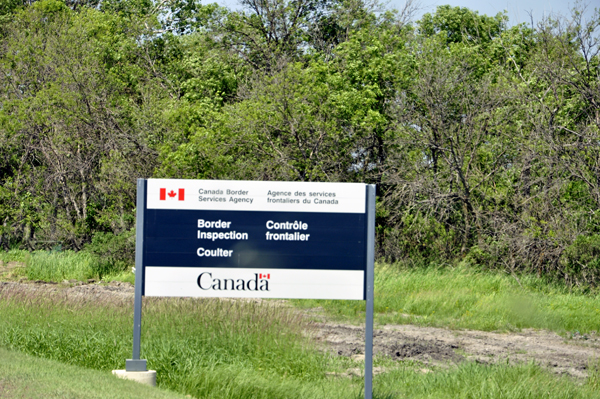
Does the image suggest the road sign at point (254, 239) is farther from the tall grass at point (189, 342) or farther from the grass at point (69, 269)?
the grass at point (69, 269)

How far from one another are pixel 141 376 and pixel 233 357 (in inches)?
73.2

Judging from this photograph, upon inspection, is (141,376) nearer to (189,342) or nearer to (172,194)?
(172,194)

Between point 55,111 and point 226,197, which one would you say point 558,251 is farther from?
point 55,111

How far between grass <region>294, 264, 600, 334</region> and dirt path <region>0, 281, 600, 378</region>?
22.1 inches

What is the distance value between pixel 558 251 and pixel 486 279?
1.90 m

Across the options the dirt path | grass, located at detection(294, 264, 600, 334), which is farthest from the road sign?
Answer: grass, located at detection(294, 264, 600, 334)

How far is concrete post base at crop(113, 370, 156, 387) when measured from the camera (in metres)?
6.84

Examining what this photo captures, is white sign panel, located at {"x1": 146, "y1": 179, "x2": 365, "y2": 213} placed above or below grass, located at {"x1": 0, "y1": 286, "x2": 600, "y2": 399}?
above

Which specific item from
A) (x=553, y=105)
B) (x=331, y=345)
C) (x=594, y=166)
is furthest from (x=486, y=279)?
(x=331, y=345)

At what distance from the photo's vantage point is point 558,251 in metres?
17.7

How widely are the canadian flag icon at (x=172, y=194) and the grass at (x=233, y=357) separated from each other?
1882 mm

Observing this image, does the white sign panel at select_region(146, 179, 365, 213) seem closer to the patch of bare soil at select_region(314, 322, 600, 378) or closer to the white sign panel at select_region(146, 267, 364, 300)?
the white sign panel at select_region(146, 267, 364, 300)

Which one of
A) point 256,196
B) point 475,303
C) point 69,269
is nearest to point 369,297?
point 256,196

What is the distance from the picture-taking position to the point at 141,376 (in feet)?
22.6
